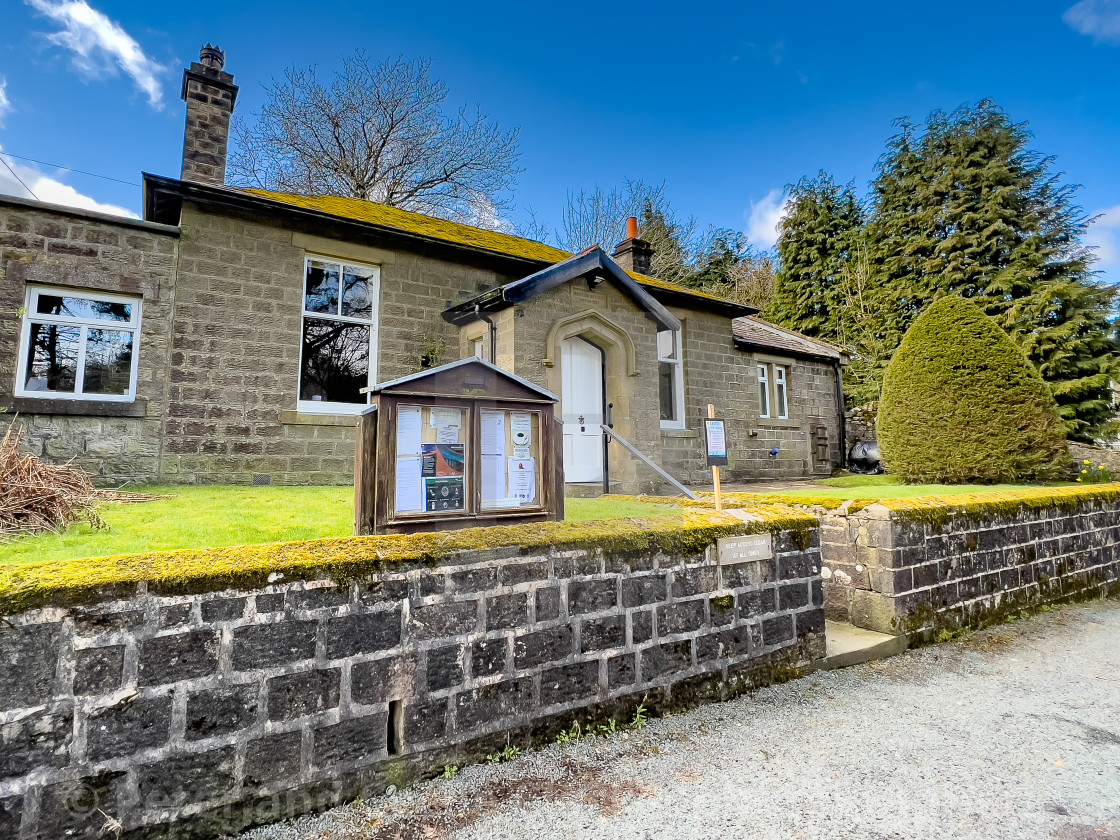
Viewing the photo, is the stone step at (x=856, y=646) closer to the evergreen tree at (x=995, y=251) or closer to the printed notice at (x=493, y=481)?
the printed notice at (x=493, y=481)

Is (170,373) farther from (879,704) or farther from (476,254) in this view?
(879,704)

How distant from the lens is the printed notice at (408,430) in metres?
3.01

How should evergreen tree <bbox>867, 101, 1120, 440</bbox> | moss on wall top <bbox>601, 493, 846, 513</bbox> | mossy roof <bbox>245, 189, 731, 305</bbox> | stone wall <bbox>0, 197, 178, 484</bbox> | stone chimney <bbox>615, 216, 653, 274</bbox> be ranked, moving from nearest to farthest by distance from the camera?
moss on wall top <bbox>601, 493, 846, 513</bbox>
stone wall <bbox>0, 197, 178, 484</bbox>
mossy roof <bbox>245, 189, 731, 305</bbox>
stone chimney <bbox>615, 216, 653, 274</bbox>
evergreen tree <bbox>867, 101, 1120, 440</bbox>

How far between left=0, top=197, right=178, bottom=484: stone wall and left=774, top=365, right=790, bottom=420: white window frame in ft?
45.5

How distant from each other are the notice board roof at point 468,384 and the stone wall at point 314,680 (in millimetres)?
958

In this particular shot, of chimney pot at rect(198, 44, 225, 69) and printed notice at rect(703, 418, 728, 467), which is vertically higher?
chimney pot at rect(198, 44, 225, 69)

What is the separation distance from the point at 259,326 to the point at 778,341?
13671 millimetres

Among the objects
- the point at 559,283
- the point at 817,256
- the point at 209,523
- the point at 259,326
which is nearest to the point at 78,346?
the point at 259,326

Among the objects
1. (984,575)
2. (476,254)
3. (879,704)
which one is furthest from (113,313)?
(984,575)

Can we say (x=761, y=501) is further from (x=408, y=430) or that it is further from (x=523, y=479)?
(x=408, y=430)

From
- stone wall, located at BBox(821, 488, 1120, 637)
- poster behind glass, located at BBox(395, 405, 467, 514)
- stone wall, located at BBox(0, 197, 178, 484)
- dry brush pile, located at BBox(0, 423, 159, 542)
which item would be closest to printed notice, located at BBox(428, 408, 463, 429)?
poster behind glass, located at BBox(395, 405, 467, 514)

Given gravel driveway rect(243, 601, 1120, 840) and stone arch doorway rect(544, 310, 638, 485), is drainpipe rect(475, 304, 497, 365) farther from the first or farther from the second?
gravel driveway rect(243, 601, 1120, 840)

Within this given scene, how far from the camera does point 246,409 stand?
7.88m

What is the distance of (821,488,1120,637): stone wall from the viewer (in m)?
4.53
